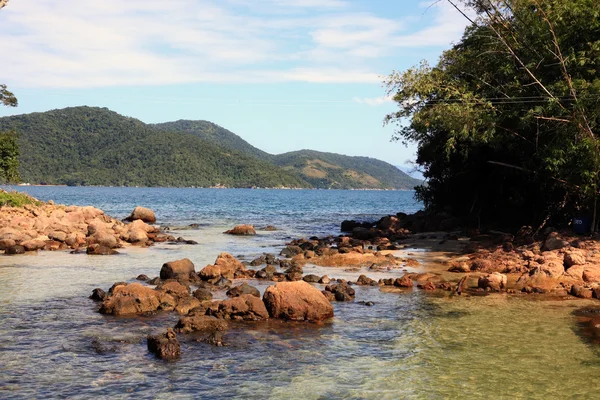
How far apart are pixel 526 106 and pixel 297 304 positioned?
1566 centimetres

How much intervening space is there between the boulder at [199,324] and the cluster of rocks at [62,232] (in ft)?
50.5

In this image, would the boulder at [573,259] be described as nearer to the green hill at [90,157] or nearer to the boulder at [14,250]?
the boulder at [14,250]

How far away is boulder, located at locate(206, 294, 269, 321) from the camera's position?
14.1m

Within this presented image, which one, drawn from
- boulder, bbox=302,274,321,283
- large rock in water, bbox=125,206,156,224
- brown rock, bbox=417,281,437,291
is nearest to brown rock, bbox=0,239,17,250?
boulder, bbox=302,274,321,283

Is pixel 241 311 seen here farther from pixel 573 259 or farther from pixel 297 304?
pixel 573 259

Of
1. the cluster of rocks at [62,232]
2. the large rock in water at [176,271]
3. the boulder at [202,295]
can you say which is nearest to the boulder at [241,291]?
the boulder at [202,295]

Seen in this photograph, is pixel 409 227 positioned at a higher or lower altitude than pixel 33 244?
higher

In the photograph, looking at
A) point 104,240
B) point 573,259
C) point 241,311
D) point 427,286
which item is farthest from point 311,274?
point 104,240

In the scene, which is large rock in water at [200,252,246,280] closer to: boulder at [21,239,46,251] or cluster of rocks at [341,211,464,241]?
boulder at [21,239,46,251]

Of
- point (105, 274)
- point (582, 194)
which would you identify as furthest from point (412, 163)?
point (105, 274)

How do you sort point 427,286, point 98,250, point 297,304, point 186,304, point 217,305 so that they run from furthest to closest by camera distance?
1. point 98,250
2. point 427,286
3. point 186,304
4. point 217,305
5. point 297,304

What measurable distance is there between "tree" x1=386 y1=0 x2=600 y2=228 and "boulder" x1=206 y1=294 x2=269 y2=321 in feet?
45.3

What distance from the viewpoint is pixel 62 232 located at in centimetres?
3052

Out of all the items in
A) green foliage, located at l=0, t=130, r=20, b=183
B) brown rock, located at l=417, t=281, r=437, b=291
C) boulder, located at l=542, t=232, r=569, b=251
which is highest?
green foliage, located at l=0, t=130, r=20, b=183
